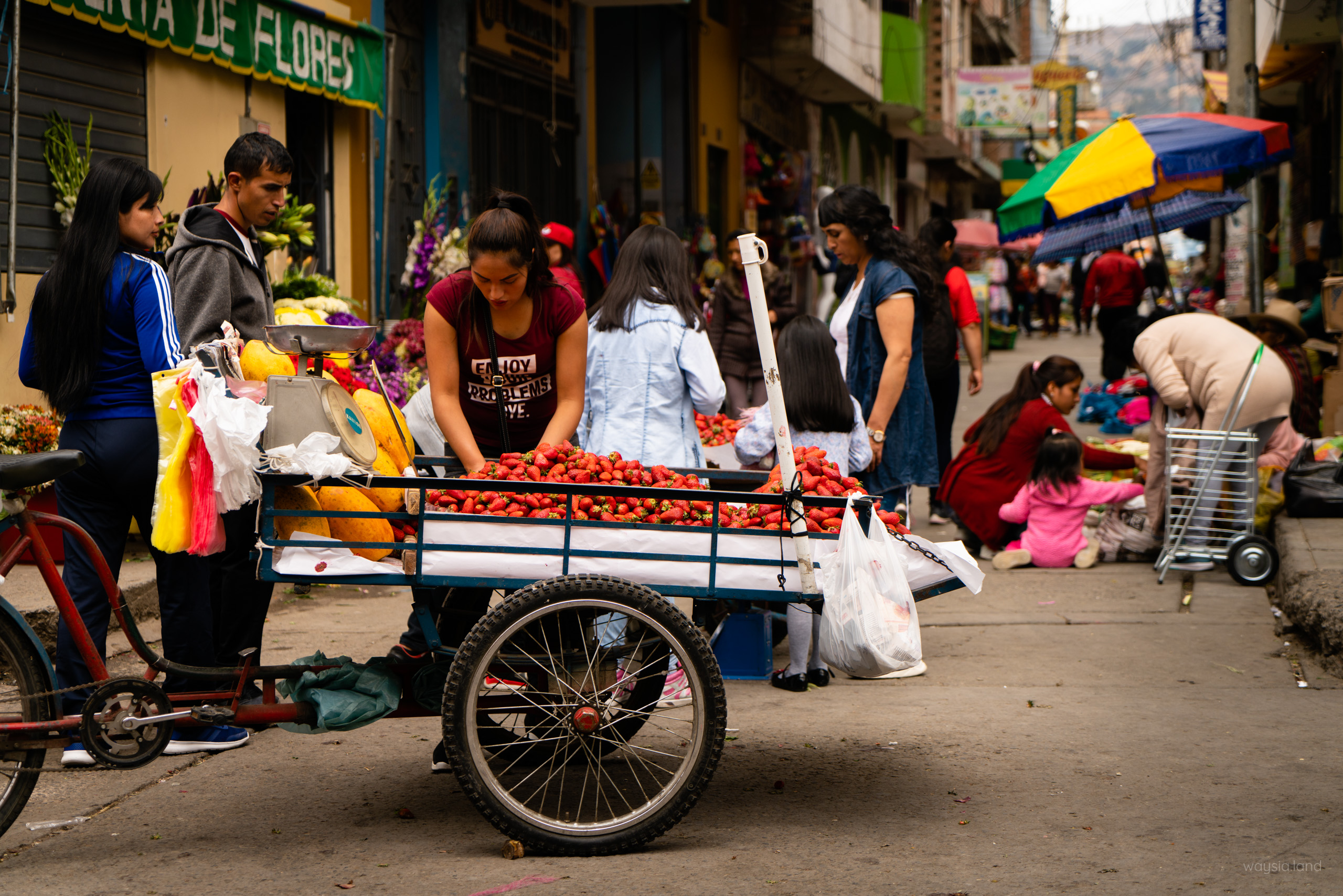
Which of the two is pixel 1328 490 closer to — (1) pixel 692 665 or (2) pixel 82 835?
(1) pixel 692 665

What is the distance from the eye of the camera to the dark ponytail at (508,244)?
13.1 feet

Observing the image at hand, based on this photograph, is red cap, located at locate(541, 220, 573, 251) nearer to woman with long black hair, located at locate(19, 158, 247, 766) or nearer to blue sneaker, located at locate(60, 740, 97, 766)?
woman with long black hair, located at locate(19, 158, 247, 766)

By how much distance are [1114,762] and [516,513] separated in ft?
6.89

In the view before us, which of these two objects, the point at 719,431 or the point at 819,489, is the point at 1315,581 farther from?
the point at 819,489

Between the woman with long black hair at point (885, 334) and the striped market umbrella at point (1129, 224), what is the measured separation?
17.5ft

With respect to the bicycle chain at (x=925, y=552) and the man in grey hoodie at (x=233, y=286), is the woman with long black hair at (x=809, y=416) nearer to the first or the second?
the bicycle chain at (x=925, y=552)

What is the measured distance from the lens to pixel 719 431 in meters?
5.96

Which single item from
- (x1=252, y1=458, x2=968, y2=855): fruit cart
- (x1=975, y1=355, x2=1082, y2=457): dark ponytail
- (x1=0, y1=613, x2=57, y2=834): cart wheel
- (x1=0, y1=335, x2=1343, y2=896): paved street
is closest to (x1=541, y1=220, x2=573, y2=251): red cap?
(x1=975, y1=355, x2=1082, y2=457): dark ponytail

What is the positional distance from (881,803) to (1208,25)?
16.7 metres

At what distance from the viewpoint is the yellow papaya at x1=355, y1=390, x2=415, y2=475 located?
390cm

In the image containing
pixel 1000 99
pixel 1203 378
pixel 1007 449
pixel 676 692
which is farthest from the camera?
pixel 1000 99

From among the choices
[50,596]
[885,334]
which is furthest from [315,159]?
[885,334]

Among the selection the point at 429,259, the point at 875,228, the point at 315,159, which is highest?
the point at 315,159

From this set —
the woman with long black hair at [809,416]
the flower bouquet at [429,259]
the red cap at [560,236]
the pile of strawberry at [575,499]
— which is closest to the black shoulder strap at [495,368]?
the pile of strawberry at [575,499]
